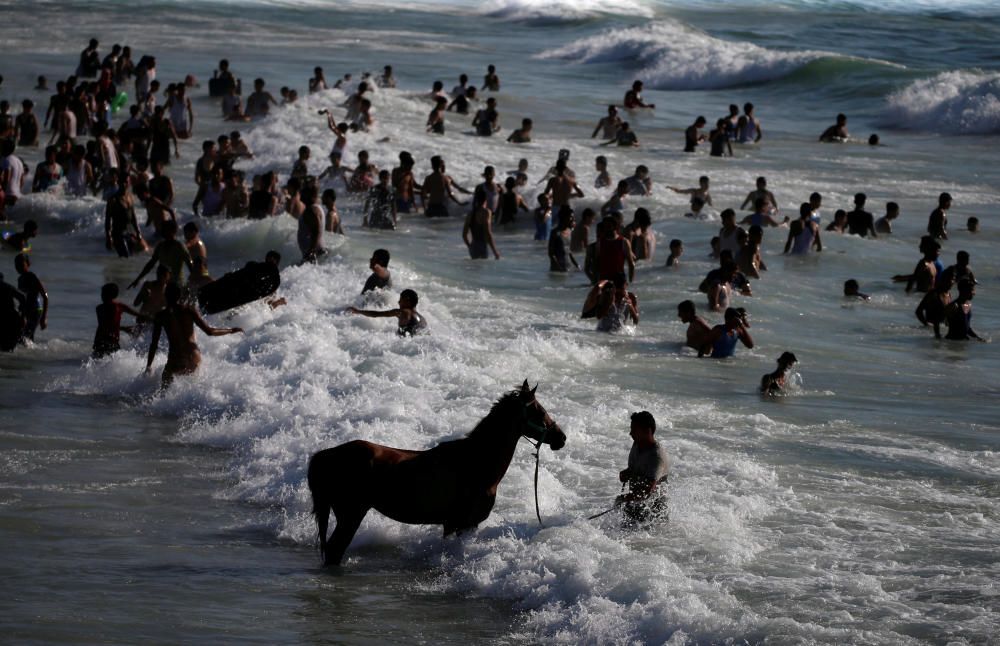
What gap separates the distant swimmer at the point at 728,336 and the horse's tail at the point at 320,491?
7.63 meters

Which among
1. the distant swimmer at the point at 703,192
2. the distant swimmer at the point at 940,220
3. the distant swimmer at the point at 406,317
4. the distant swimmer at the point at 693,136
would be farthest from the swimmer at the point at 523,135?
the distant swimmer at the point at 406,317

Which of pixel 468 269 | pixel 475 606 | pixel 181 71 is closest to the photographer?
pixel 475 606

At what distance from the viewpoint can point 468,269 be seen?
20.8 meters

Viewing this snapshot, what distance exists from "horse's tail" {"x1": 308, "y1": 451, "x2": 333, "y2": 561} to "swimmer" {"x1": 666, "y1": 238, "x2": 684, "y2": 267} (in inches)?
492

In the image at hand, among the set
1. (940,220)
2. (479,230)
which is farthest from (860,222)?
(479,230)

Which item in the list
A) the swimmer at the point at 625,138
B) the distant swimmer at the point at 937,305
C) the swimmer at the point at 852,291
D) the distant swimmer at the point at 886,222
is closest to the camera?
the distant swimmer at the point at 937,305

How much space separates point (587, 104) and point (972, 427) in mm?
29577

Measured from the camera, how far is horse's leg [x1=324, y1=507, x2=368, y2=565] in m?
8.55

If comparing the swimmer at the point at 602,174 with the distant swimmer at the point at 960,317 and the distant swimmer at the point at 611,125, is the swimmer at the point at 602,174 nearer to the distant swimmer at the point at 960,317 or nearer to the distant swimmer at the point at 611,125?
the distant swimmer at the point at 611,125

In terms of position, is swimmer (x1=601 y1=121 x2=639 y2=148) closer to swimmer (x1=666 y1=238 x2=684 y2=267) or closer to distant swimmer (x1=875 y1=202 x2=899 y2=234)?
distant swimmer (x1=875 y1=202 x2=899 y2=234)

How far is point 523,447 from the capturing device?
1155cm

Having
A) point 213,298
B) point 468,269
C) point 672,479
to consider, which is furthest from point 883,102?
point 672,479

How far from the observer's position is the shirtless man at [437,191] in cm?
2447

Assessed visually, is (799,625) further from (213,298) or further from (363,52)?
(363,52)
